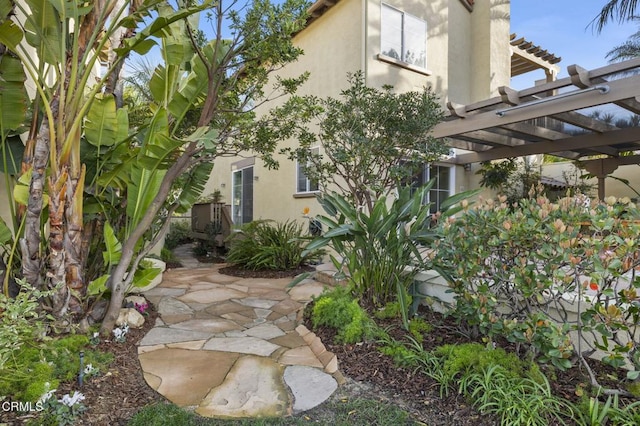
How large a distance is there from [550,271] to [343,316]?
2.04 metres

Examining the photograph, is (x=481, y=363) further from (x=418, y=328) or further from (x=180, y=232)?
(x=180, y=232)

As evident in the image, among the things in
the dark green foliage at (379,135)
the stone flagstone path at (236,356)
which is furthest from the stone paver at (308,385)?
the dark green foliage at (379,135)

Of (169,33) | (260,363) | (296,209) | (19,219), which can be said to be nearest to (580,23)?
(296,209)

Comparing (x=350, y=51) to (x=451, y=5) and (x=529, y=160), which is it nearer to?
(x=451, y=5)

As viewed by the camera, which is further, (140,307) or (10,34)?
(140,307)

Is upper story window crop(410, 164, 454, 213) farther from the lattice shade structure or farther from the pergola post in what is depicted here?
the lattice shade structure

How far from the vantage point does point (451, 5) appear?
10.1 meters

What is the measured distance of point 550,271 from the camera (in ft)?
8.29

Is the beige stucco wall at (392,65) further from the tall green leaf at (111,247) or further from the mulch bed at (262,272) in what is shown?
the tall green leaf at (111,247)

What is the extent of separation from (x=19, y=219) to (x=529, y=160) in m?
11.5

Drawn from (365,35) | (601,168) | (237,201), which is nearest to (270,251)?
(365,35)

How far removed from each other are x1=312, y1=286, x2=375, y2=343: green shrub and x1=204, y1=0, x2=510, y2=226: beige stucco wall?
4827mm
